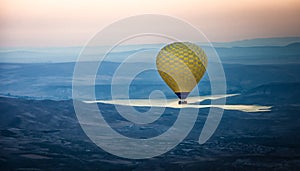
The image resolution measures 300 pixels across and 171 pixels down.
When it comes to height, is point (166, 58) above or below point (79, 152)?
above

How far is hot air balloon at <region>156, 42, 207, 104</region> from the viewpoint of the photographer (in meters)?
108

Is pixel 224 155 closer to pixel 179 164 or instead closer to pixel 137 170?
pixel 179 164

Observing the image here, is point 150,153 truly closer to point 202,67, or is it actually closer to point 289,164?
point 289,164

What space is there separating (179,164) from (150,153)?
23.9 m

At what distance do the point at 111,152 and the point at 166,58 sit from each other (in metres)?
88.7

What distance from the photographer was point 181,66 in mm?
109125

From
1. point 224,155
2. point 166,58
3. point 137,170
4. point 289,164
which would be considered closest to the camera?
point 166,58

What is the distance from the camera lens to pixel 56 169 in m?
162

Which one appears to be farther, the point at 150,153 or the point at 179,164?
the point at 150,153

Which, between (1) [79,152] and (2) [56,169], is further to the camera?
(1) [79,152]

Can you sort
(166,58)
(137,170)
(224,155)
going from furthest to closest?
(224,155) → (137,170) → (166,58)

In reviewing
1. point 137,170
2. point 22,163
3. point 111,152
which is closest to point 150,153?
point 111,152

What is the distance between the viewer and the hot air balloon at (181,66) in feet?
356

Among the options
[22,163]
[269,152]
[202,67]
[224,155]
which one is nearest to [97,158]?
[22,163]
